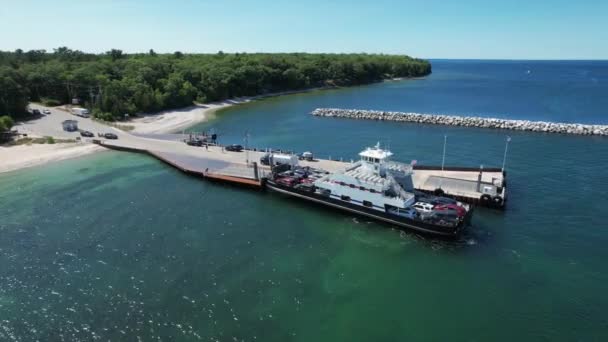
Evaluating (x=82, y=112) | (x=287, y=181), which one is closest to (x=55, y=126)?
(x=82, y=112)

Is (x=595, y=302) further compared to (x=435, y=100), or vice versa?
(x=435, y=100)

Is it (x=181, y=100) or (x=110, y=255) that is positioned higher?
(x=181, y=100)

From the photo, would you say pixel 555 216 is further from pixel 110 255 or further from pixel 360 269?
pixel 110 255

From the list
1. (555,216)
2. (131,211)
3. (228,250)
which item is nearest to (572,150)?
(555,216)

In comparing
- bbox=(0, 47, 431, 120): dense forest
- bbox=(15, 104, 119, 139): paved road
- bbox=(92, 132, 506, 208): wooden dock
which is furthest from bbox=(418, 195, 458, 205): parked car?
bbox=(0, 47, 431, 120): dense forest

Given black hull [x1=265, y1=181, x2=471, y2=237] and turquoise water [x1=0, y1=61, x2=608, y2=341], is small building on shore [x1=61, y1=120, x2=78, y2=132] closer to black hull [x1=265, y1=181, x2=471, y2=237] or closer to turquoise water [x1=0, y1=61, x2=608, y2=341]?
turquoise water [x1=0, y1=61, x2=608, y2=341]
